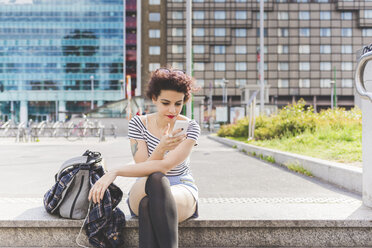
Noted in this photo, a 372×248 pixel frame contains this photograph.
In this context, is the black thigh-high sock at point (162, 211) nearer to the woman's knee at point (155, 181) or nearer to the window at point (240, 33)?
the woman's knee at point (155, 181)

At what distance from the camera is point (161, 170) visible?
107 inches

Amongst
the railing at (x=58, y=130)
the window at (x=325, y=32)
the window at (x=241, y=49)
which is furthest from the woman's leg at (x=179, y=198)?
the window at (x=325, y=32)

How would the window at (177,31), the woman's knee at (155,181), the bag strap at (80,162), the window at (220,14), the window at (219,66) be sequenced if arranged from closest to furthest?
the woman's knee at (155,181)
the bag strap at (80,162)
the window at (220,14)
the window at (177,31)
the window at (219,66)

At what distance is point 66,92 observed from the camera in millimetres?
68375

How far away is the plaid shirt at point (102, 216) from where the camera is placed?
279 cm

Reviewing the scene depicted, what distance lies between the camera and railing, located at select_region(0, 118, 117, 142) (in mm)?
20545

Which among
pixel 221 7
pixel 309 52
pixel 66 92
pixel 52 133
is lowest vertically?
pixel 52 133

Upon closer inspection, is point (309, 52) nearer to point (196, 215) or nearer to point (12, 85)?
point (12, 85)

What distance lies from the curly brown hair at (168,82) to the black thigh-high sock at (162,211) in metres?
0.66

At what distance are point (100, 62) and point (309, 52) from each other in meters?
36.1

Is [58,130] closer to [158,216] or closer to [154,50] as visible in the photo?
[158,216]

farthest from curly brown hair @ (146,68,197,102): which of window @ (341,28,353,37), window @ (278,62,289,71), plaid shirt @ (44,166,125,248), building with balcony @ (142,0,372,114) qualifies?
window @ (341,28,353,37)

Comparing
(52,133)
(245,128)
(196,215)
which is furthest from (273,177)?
(52,133)

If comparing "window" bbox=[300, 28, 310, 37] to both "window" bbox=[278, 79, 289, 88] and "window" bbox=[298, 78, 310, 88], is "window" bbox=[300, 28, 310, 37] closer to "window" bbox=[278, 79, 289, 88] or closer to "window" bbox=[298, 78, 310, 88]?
"window" bbox=[298, 78, 310, 88]
